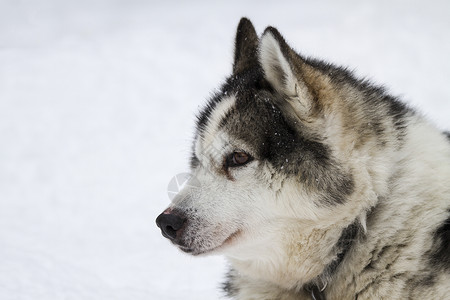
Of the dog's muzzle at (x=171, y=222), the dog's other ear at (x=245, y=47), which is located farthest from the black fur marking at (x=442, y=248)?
the dog's other ear at (x=245, y=47)

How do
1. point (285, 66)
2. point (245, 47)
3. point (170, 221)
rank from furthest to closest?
point (245, 47) → point (170, 221) → point (285, 66)

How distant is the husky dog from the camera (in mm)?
3168

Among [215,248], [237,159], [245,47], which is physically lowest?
[215,248]

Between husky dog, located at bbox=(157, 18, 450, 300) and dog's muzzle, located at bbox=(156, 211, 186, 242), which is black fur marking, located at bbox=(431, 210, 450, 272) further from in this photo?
dog's muzzle, located at bbox=(156, 211, 186, 242)

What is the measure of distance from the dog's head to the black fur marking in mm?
442

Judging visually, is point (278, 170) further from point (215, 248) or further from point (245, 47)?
point (245, 47)

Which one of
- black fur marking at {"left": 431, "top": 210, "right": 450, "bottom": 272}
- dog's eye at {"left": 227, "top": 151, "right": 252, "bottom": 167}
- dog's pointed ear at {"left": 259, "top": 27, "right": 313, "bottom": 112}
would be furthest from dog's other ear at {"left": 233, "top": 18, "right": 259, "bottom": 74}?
black fur marking at {"left": 431, "top": 210, "right": 450, "bottom": 272}

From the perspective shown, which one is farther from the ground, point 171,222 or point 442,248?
point 442,248

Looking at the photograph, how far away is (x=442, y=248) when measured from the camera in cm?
320

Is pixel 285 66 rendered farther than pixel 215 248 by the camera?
No

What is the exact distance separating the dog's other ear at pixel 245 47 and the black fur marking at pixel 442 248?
164 cm

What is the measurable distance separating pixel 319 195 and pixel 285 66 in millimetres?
744

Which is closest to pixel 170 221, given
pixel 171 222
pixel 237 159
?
pixel 171 222

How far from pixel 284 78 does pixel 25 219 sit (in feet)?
19.7
